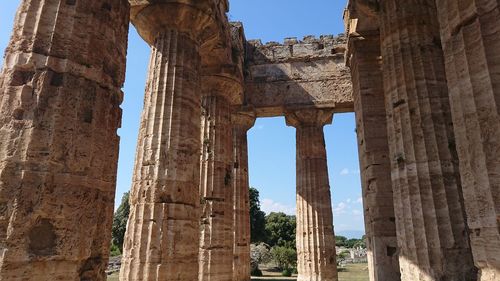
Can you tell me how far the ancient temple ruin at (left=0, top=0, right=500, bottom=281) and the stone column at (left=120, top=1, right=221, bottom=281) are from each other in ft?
0.10

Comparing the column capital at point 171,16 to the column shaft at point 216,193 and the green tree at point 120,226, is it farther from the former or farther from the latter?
the green tree at point 120,226

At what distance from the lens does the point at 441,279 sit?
581 cm

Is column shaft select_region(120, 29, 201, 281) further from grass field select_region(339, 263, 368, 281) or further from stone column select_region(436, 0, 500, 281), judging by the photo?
grass field select_region(339, 263, 368, 281)

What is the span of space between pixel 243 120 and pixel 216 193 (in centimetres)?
535

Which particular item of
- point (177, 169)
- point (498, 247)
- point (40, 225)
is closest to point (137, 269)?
point (177, 169)

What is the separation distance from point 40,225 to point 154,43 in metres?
7.16

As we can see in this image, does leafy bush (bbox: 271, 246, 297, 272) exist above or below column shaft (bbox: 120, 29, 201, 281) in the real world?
below

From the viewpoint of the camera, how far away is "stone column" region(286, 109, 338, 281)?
50.0 feet

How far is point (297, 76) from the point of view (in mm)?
17094

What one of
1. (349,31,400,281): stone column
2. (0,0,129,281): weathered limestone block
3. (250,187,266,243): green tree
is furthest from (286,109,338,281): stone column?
(250,187,266,243): green tree

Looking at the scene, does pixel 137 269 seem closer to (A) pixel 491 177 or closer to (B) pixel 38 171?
(B) pixel 38 171

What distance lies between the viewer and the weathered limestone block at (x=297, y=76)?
16672 millimetres

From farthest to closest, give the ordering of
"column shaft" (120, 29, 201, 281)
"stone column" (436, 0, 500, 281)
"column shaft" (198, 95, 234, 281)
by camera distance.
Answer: "column shaft" (198, 95, 234, 281) < "column shaft" (120, 29, 201, 281) < "stone column" (436, 0, 500, 281)

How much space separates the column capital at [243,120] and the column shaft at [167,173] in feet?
23.5
